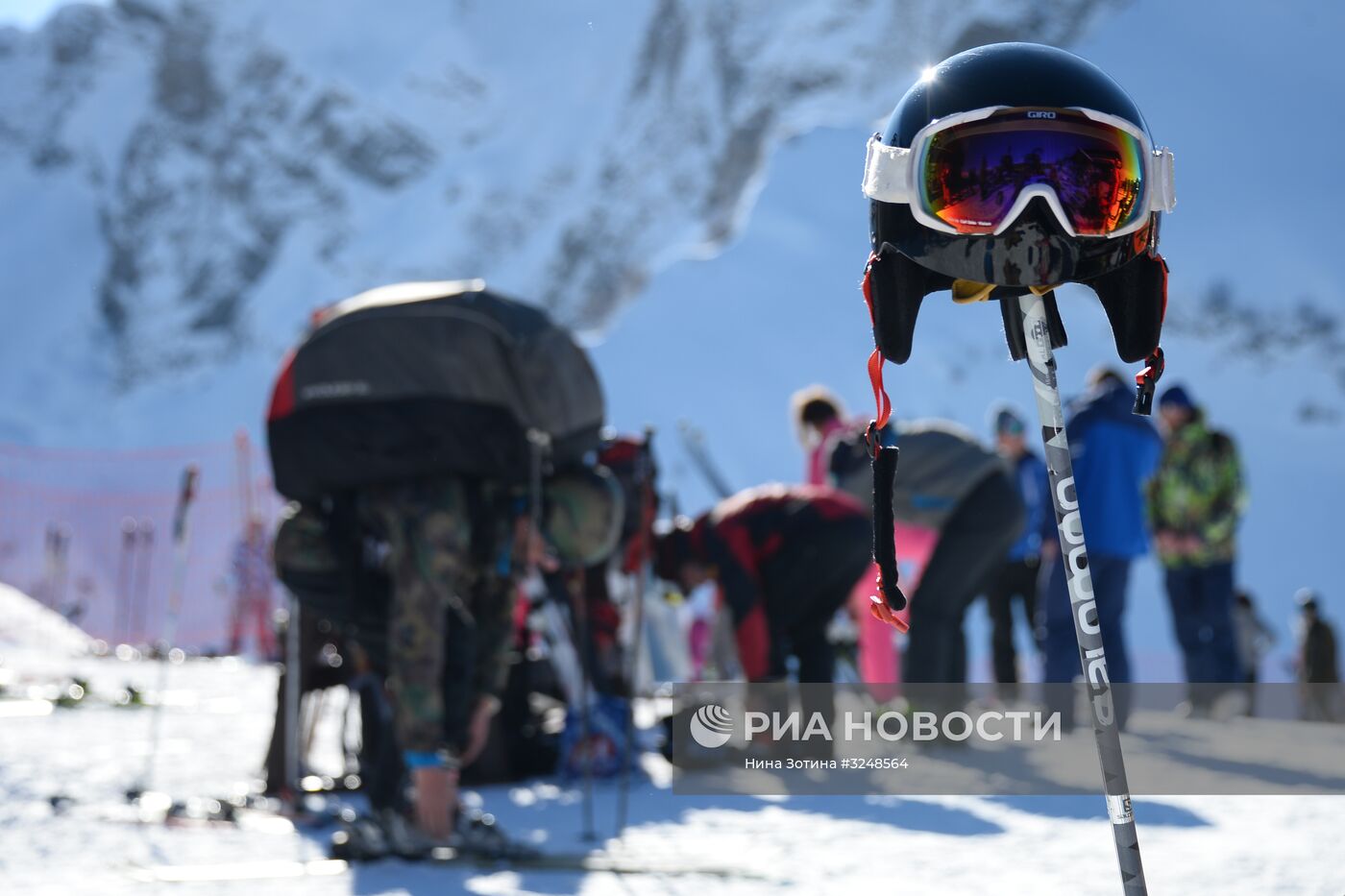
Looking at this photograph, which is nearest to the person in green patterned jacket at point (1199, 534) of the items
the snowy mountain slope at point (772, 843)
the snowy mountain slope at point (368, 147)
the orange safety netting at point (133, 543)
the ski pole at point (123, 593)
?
the snowy mountain slope at point (772, 843)

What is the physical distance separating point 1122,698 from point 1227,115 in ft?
217

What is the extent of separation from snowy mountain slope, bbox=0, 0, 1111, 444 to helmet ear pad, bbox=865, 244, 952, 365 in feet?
289

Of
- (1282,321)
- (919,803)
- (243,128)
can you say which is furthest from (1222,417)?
(243,128)

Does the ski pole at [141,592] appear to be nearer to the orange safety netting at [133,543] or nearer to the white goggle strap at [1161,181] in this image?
the orange safety netting at [133,543]

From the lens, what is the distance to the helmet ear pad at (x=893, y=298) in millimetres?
1819

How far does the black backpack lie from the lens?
376 centimetres

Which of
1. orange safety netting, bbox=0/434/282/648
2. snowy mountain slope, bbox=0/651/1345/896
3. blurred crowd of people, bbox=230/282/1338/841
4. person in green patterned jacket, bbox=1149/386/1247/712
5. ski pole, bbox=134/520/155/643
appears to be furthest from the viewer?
ski pole, bbox=134/520/155/643

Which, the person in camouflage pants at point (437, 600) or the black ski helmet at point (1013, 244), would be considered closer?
the black ski helmet at point (1013, 244)

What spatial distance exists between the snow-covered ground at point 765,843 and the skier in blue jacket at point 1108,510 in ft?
5.15

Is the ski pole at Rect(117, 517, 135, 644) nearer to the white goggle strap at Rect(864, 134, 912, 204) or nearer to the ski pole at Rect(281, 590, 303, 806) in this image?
the ski pole at Rect(281, 590, 303, 806)

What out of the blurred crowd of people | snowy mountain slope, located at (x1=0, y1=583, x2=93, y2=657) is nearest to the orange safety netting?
snowy mountain slope, located at (x1=0, y1=583, x2=93, y2=657)

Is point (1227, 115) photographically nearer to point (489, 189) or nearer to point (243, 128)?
point (489, 189)

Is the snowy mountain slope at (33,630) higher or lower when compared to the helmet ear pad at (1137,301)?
higher

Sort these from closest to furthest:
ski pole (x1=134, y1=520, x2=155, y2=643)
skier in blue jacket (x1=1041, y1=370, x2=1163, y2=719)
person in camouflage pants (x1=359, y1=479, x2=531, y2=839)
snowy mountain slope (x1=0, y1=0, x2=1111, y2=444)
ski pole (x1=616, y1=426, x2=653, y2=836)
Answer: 1. person in camouflage pants (x1=359, y1=479, x2=531, y2=839)
2. ski pole (x1=616, y1=426, x2=653, y2=836)
3. skier in blue jacket (x1=1041, y1=370, x2=1163, y2=719)
4. ski pole (x1=134, y1=520, x2=155, y2=643)
5. snowy mountain slope (x1=0, y1=0, x2=1111, y2=444)
